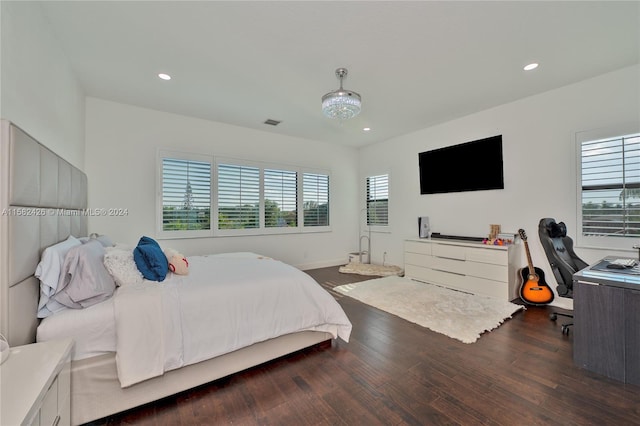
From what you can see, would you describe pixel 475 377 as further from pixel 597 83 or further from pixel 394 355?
pixel 597 83

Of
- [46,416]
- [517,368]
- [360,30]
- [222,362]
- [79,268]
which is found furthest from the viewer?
[360,30]

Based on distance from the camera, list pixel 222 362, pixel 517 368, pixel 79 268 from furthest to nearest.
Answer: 1. pixel 517 368
2. pixel 222 362
3. pixel 79 268

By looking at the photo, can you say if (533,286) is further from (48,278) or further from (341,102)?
(48,278)

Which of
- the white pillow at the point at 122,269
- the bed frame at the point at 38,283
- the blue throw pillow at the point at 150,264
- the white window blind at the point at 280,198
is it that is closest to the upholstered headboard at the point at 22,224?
the bed frame at the point at 38,283

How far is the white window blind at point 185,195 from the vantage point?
4020 millimetres

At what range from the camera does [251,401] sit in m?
1.71

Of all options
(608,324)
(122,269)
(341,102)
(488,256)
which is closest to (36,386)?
(122,269)

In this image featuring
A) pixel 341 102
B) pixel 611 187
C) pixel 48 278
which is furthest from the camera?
pixel 611 187

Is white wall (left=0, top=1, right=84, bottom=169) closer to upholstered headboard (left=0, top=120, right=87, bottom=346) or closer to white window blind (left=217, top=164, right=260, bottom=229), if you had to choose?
upholstered headboard (left=0, top=120, right=87, bottom=346)

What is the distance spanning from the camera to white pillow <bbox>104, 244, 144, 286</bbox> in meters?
1.91

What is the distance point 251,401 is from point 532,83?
14.4 feet

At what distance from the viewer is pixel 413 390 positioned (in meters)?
1.79

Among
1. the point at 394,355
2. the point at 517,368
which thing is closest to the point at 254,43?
the point at 394,355

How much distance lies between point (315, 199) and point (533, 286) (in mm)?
3860
